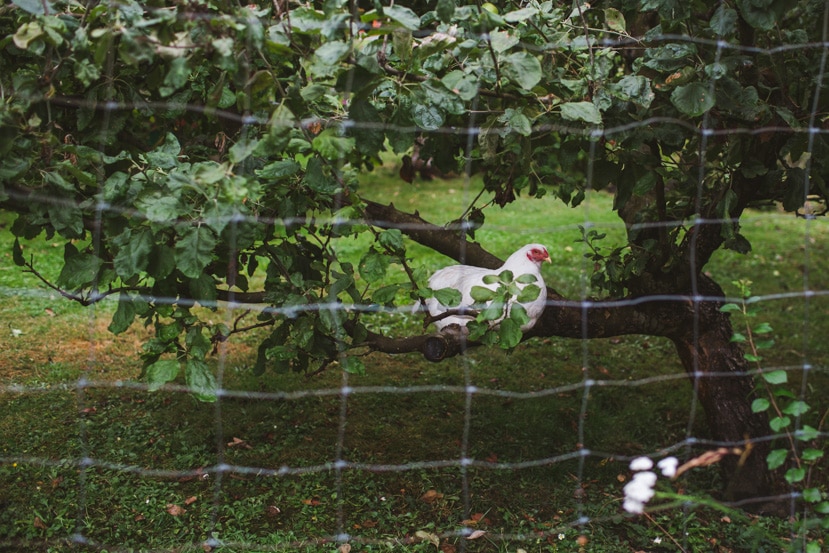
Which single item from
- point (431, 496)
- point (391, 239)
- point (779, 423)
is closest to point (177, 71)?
point (391, 239)

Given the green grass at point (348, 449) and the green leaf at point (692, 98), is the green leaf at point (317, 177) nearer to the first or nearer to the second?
the green grass at point (348, 449)

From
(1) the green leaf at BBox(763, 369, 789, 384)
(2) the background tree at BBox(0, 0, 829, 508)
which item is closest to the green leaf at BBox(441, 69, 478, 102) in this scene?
(2) the background tree at BBox(0, 0, 829, 508)

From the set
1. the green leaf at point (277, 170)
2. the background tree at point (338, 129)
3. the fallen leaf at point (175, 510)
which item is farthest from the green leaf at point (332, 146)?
the fallen leaf at point (175, 510)

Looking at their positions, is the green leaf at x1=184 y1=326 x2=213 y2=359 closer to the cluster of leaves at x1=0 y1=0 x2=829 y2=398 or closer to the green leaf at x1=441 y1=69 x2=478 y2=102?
the cluster of leaves at x1=0 y1=0 x2=829 y2=398

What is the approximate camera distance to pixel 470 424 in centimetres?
393

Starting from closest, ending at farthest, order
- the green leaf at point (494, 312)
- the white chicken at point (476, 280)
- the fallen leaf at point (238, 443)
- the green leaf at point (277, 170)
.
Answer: the green leaf at point (277, 170) < the green leaf at point (494, 312) < the white chicken at point (476, 280) < the fallen leaf at point (238, 443)

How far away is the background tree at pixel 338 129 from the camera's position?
1.93m

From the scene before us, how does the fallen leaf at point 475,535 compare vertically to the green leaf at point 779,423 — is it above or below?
below

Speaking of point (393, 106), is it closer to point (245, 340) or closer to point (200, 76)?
point (200, 76)

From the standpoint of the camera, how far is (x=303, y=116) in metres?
2.13

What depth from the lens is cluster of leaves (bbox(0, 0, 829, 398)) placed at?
191 cm

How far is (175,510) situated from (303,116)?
1707 millimetres

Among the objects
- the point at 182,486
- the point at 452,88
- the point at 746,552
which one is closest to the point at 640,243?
the point at 746,552

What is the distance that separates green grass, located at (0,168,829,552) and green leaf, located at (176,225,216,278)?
0.75 meters
